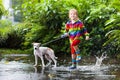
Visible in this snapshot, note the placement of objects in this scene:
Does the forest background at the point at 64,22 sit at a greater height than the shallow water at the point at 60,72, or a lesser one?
greater

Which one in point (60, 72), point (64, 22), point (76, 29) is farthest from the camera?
point (64, 22)

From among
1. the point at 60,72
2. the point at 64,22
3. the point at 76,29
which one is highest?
the point at 64,22

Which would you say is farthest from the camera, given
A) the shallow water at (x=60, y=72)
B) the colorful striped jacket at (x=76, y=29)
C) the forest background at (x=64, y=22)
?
the forest background at (x=64, y=22)

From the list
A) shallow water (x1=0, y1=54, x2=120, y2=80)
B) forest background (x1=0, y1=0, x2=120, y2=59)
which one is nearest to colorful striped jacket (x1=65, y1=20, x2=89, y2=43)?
shallow water (x1=0, y1=54, x2=120, y2=80)

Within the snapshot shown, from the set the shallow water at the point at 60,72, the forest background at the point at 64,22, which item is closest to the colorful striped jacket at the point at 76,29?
the shallow water at the point at 60,72

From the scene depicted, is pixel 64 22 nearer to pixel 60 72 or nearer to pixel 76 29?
pixel 76 29

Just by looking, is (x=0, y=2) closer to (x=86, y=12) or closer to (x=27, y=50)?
(x=27, y=50)

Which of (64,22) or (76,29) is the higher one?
(64,22)

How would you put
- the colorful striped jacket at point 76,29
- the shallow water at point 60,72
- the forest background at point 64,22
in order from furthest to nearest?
the forest background at point 64,22 < the colorful striped jacket at point 76,29 < the shallow water at point 60,72

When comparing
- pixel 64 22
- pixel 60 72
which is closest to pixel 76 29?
pixel 60 72

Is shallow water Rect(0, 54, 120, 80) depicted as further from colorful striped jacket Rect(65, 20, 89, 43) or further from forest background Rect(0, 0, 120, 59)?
forest background Rect(0, 0, 120, 59)

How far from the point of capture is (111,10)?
11.8m

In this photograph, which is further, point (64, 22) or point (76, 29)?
point (64, 22)

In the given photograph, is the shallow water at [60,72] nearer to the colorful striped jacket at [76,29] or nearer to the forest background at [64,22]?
the colorful striped jacket at [76,29]
